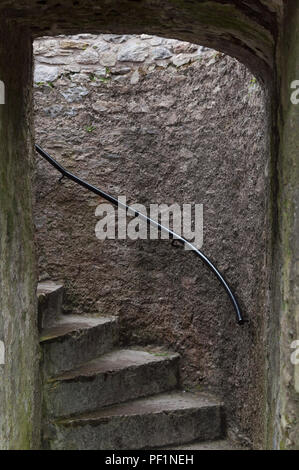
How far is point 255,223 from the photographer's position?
2.59 metres

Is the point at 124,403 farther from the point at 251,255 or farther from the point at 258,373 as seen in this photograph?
the point at 251,255

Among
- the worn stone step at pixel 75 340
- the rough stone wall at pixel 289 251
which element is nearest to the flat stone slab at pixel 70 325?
the worn stone step at pixel 75 340

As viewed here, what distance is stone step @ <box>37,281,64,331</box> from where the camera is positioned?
2842 mm

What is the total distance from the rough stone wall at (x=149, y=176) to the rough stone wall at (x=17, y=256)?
998mm

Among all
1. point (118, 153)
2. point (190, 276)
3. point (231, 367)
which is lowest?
point (231, 367)

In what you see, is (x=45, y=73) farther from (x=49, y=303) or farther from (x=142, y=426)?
(x=142, y=426)

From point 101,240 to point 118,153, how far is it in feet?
1.82

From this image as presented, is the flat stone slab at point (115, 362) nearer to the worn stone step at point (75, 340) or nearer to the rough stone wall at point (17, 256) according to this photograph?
the worn stone step at point (75, 340)

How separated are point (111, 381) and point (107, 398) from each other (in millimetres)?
85

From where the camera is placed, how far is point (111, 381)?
9.14ft

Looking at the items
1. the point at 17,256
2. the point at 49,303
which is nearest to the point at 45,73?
Result: the point at 49,303

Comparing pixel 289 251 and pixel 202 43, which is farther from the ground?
pixel 202 43

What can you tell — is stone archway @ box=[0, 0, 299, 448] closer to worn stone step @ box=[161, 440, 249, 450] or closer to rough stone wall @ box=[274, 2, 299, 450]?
rough stone wall @ box=[274, 2, 299, 450]
